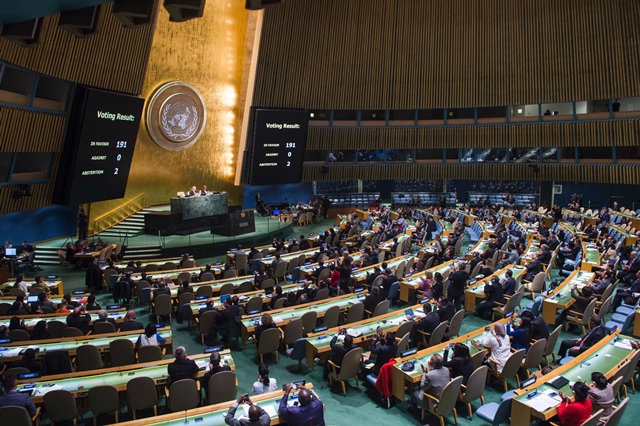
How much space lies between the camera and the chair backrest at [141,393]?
692 centimetres

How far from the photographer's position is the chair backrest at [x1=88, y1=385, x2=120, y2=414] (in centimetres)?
673

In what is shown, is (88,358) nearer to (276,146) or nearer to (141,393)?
(141,393)

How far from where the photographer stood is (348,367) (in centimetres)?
802

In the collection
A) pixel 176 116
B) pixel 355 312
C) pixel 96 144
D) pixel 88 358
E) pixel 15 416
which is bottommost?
Answer: pixel 15 416

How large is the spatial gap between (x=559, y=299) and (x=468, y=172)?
747 inches

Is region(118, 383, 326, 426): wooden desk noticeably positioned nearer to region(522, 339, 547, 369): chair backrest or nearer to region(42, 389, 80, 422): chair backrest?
region(42, 389, 80, 422): chair backrest

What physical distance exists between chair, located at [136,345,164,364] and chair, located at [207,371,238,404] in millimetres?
1521

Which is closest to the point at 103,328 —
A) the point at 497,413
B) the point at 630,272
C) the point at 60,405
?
the point at 60,405

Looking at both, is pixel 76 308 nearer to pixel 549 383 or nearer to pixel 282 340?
pixel 282 340

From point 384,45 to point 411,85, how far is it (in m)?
2.64

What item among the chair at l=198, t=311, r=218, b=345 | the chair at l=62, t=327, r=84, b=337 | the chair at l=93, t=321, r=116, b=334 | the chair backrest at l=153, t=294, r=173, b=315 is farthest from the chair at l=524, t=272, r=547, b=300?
the chair at l=62, t=327, r=84, b=337

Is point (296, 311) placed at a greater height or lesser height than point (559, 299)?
lesser

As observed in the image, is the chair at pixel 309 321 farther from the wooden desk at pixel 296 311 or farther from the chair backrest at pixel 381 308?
the chair backrest at pixel 381 308

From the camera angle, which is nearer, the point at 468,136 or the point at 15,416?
the point at 15,416
